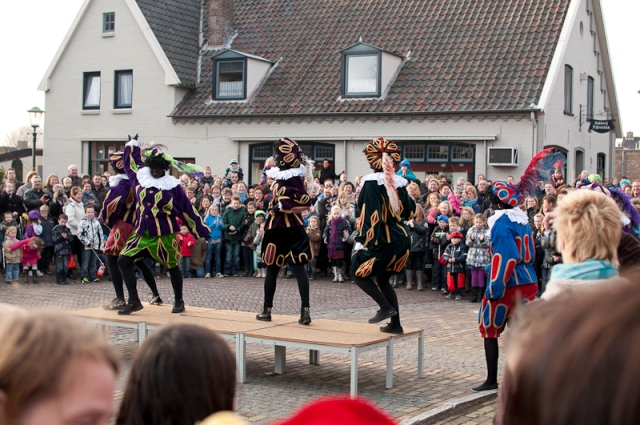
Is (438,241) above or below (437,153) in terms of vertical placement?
below

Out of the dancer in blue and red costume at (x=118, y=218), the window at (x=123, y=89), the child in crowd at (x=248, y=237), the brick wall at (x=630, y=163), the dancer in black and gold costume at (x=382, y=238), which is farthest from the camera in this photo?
the brick wall at (x=630, y=163)

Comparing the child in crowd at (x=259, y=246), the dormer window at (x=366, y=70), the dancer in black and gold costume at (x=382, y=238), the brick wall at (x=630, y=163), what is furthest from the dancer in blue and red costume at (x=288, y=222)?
the brick wall at (x=630, y=163)

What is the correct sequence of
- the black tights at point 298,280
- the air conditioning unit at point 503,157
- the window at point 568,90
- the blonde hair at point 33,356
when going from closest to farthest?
the blonde hair at point 33,356, the black tights at point 298,280, the air conditioning unit at point 503,157, the window at point 568,90

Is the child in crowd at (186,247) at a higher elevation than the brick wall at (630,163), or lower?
lower

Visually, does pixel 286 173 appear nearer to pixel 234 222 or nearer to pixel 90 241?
pixel 90 241

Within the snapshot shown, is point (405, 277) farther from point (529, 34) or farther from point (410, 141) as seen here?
point (529, 34)

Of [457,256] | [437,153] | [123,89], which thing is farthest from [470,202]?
[123,89]

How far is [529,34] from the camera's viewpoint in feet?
78.0

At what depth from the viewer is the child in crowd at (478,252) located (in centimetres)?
1555

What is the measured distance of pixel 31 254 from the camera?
1703 cm

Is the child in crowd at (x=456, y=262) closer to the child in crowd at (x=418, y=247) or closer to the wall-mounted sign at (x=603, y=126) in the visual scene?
the child in crowd at (x=418, y=247)

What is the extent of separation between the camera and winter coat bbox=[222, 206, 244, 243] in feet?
63.2

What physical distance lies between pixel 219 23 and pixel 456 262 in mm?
16027

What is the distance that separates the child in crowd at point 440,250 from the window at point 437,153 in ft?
23.4
